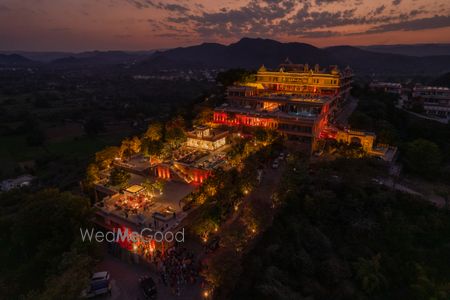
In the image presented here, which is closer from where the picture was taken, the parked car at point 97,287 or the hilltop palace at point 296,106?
the parked car at point 97,287

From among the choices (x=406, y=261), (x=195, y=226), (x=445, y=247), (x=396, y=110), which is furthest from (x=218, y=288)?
(x=396, y=110)

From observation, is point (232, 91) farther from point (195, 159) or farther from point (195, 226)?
point (195, 226)

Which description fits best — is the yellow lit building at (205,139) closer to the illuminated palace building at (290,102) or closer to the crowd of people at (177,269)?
the illuminated palace building at (290,102)

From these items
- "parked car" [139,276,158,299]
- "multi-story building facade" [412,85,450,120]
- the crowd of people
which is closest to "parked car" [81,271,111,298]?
"parked car" [139,276,158,299]

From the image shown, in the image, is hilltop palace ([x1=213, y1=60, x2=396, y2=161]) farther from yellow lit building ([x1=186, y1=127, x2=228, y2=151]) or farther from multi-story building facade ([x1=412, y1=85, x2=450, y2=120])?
multi-story building facade ([x1=412, y1=85, x2=450, y2=120])

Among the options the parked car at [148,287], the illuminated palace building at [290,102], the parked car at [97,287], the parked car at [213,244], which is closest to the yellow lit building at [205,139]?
the illuminated palace building at [290,102]
